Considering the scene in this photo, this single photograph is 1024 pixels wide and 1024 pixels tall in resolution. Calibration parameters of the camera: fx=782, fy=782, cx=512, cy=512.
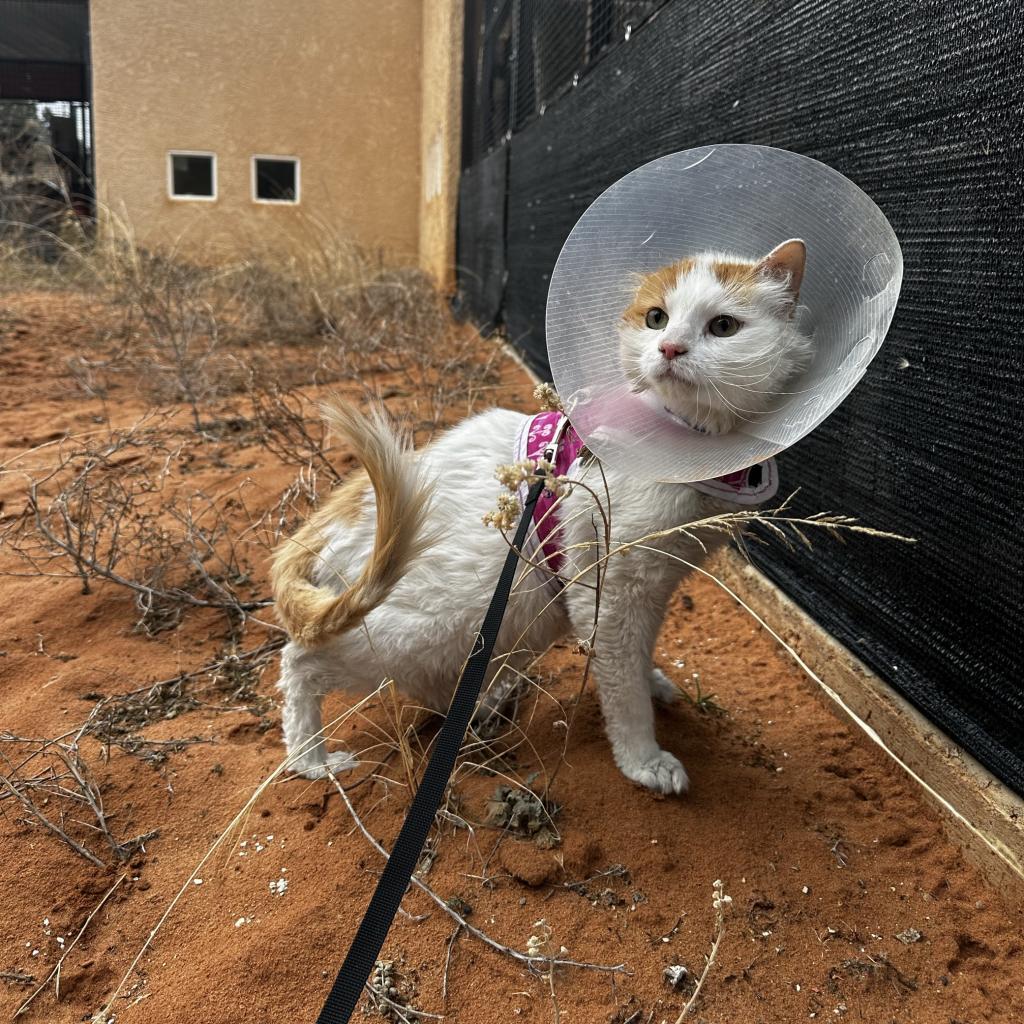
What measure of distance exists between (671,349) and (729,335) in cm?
12

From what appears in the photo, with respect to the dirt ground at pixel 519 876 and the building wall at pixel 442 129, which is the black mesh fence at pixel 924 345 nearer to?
the dirt ground at pixel 519 876

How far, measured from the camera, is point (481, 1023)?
4.23 ft

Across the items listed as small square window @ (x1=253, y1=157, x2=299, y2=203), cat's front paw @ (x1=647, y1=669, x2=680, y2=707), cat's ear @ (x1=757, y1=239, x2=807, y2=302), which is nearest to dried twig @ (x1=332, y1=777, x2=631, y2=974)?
cat's front paw @ (x1=647, y1=669, x2=680, y2=707)

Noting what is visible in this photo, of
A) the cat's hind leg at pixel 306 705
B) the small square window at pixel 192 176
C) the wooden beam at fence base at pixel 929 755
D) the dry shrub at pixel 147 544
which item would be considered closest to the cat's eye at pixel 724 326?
the wooden beam at fence base at pixel 929 755

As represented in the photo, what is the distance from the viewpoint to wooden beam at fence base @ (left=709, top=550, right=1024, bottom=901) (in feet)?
4.87

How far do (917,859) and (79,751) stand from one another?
186 cm

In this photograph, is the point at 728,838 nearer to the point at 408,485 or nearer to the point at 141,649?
the point at 408,485

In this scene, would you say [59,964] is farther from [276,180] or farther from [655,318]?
[276,180]

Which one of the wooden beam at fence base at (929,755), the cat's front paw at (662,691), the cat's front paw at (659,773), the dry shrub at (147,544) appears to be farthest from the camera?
the dry shrub at (147,544)

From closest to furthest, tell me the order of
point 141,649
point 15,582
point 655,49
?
point 141,649
point 15,582
point 655,49

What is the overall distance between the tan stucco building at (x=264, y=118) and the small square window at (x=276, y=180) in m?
0.02

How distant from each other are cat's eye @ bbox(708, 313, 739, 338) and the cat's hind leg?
109cm

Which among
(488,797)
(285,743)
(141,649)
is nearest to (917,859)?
(488,797)

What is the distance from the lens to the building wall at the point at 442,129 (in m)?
8.45
